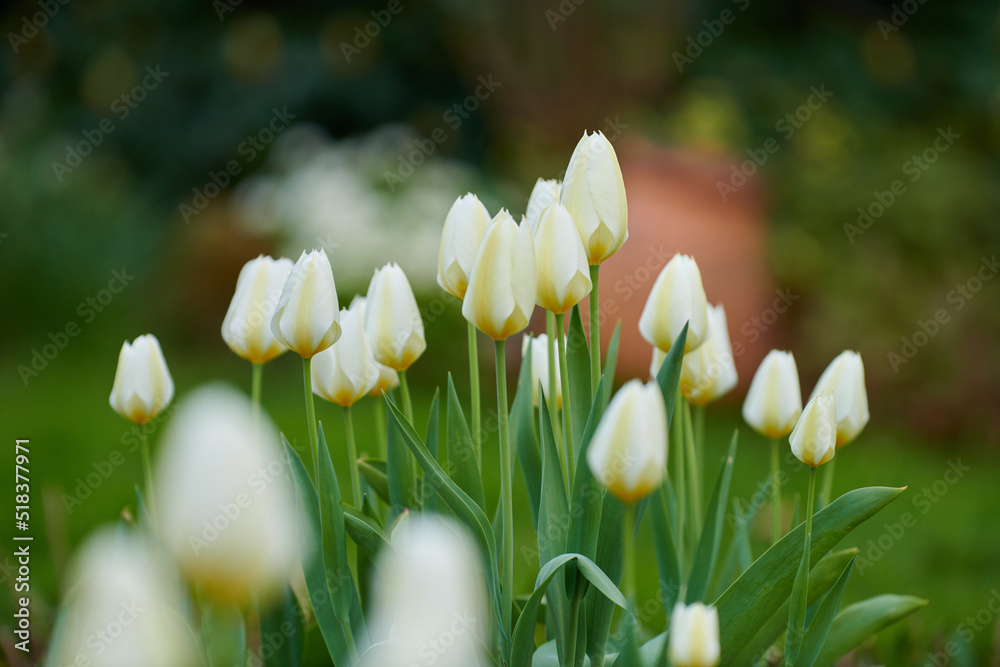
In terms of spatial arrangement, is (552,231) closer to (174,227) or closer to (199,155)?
(174,227)

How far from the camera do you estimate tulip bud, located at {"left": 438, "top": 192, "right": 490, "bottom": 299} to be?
122cm

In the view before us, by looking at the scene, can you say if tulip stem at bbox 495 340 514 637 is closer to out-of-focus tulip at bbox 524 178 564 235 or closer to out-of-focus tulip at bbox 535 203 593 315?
out-of-focus tulip at bbox 535 203 593 315

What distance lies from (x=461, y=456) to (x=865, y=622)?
0.67 meters

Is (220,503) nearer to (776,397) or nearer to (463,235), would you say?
(463,235)

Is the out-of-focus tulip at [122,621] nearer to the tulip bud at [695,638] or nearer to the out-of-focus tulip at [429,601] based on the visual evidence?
the out-of-focus tulip at [429,601]

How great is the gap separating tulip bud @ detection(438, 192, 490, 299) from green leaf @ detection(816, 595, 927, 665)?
2.63 feet

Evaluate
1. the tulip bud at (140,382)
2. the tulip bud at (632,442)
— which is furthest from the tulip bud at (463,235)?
the tulip bud at (140,382)

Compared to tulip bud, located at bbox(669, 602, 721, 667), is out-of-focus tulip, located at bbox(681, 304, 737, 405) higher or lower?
higher

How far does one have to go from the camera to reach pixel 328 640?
126 centimetres

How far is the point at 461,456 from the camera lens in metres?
1.41

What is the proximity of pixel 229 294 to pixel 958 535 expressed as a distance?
475cm

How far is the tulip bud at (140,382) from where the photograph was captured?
1.42 metres

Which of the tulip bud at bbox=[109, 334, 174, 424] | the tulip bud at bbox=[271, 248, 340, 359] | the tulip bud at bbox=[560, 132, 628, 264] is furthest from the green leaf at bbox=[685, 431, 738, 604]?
the tulip bud at bbox=[109, 334, 174, 424]

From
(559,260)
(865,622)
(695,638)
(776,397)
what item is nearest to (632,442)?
(695,638)
